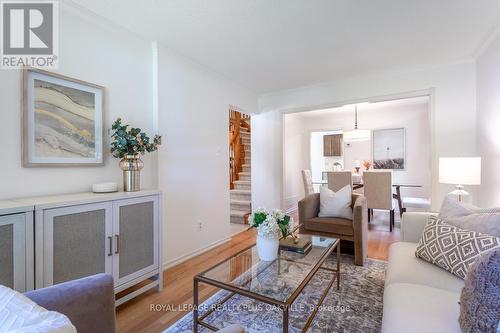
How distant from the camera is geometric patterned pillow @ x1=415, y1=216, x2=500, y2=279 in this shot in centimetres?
134

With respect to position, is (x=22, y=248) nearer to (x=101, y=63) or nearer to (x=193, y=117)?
(x=101, y=63)

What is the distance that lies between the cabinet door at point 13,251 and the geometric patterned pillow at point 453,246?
8.12ft

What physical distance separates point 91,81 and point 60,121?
17.9 inches

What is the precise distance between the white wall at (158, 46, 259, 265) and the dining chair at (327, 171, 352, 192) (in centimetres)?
206

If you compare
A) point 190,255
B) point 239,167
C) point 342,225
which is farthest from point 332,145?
point 190,255

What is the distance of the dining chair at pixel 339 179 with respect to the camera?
4316mm

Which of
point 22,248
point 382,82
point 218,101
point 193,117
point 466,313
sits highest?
point 382,82

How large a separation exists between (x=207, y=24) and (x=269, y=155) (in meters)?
2.70

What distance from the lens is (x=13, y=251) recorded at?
1345 millimetres

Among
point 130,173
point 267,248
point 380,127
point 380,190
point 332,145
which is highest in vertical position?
point 380,127

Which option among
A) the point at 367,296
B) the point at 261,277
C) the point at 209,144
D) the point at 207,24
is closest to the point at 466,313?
the point at 261,277

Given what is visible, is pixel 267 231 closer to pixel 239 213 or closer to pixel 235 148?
pixel 239 213

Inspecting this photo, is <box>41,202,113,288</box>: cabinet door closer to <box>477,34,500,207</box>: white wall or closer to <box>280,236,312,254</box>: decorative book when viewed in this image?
<box>280,236,312,254</box>: decorative book

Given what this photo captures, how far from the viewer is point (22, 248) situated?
4.51 feet
